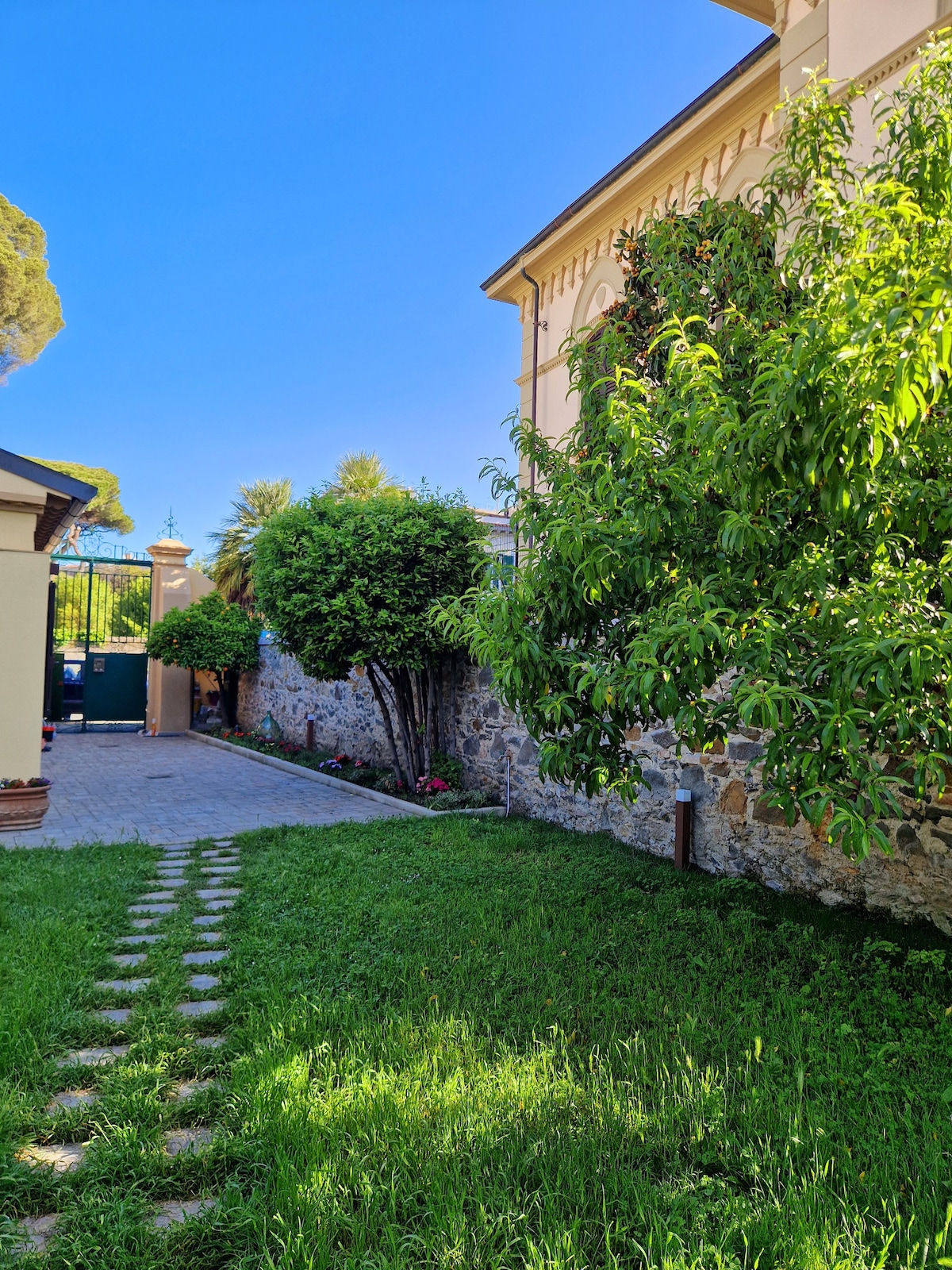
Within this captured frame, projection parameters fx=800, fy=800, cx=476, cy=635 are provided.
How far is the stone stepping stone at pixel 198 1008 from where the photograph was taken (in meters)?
3.42

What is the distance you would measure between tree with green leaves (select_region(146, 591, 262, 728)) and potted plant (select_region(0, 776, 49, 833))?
8.22 meters

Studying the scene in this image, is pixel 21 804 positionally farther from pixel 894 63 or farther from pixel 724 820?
pixel 894 63

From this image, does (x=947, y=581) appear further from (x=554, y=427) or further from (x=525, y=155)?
(x=525, y=155)

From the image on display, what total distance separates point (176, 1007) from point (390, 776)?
6.88 meters

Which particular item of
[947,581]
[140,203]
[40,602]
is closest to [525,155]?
[140,203]

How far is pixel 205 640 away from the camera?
15.8m

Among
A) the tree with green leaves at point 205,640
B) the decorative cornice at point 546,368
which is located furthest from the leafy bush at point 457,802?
the tree with green leaves at point 205,640

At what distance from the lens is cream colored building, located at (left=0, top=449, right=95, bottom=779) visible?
305 inches

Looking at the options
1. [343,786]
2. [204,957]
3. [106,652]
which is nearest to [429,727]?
[343,786]

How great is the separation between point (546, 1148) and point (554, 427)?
33.9 feet

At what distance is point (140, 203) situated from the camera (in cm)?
2217

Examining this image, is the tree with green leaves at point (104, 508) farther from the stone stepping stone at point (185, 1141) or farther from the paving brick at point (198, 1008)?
the stone stepping stone at point (185, 1141)

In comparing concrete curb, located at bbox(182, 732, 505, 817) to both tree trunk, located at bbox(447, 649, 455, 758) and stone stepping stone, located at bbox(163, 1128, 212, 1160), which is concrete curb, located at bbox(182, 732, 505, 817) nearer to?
tree trunk, located at bbox(447, 649, 455, 758)

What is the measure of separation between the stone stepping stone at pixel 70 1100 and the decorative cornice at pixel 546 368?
993 cm
